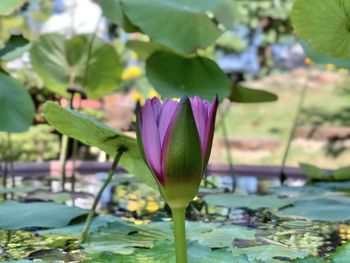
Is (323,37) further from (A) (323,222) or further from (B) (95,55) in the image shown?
(B) (95,55)

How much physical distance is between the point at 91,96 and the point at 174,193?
0.92 meters

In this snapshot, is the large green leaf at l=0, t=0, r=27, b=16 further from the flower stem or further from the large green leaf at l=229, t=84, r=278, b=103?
the flower stem

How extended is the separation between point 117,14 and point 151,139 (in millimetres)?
746

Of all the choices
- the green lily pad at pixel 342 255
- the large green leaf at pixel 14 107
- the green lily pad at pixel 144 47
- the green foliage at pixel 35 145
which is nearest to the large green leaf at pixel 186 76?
the green lily pad at pixel 144 47

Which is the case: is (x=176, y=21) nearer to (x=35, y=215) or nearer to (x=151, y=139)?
(x=35, y=215)

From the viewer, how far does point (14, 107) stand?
0.93 meters

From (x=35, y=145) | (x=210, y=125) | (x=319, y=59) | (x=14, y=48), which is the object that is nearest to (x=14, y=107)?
(x=14, y=48)

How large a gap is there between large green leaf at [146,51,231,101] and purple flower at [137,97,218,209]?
0.71m

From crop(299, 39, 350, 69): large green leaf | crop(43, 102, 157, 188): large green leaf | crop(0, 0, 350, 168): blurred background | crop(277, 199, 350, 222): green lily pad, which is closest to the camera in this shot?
crop(43, 102, 157, 188): large green leaf

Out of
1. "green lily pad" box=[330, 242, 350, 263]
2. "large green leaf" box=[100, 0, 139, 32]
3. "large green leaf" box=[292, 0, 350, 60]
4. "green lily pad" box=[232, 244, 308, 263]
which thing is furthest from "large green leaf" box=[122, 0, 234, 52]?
"green lily pad" box=[330, 242, 350, 263]

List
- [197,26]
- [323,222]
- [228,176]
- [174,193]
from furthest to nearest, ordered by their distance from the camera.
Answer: [228,176], [197,26], [323,222], [174,193]

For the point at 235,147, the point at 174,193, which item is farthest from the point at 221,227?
the point at 235,147

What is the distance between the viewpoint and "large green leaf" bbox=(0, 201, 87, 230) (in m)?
0.75

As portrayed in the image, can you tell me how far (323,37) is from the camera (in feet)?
2.46
